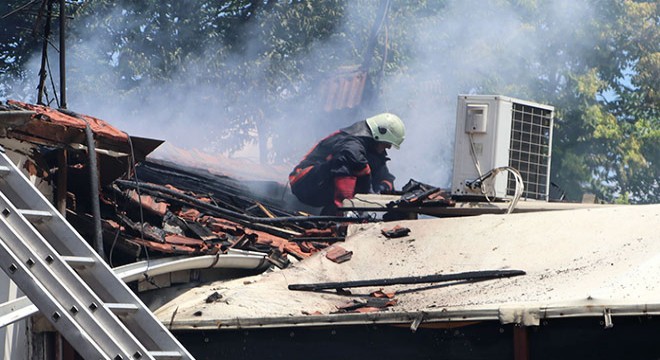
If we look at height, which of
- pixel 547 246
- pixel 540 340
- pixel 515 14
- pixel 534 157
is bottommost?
pixel 540 340

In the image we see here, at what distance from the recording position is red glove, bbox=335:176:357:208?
13.1m

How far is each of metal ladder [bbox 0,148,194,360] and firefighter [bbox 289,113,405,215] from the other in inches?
256

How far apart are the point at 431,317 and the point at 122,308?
2503mm

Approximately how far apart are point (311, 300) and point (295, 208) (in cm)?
444

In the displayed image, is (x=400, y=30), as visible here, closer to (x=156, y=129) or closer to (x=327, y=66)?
(x=327, y=66)

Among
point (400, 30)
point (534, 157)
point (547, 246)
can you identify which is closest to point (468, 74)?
point (400, 30)

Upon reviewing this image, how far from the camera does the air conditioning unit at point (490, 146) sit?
37.7ft

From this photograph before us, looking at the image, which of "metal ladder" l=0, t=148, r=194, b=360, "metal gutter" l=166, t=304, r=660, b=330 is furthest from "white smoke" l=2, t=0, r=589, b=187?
"metal ladder" l=0, t=148, r=194, b=360

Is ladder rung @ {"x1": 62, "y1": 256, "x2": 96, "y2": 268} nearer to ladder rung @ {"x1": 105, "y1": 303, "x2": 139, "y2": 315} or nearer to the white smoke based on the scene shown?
ladder rung @ {"x1": 105, "y1": 303, "x2": 139, "y2": 315}

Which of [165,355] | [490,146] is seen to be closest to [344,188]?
[490,146]

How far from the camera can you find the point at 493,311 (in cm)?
803

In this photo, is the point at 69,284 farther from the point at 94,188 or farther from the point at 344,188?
the point at 344,188

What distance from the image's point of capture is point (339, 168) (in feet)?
43.5

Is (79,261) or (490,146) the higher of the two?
(490,146)
